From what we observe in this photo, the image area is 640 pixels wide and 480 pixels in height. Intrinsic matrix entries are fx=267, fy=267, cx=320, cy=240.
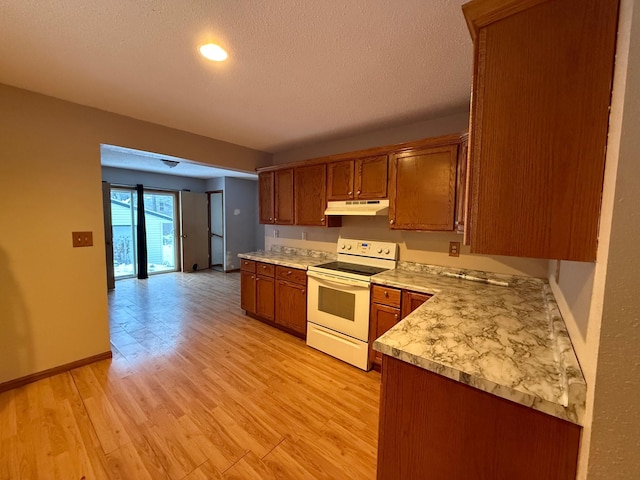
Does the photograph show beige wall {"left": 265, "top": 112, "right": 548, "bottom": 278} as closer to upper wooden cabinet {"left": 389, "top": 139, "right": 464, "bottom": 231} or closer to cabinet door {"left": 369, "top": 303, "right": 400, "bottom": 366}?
upper wooden cabinet {"left": 389, "top": 139, "right": 464, "bottom": 231}

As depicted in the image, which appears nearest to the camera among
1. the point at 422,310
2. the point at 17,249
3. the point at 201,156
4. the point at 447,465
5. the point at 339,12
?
the point at 447,465

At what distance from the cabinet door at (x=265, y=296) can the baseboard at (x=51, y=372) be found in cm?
154

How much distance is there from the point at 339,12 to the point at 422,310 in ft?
5.05

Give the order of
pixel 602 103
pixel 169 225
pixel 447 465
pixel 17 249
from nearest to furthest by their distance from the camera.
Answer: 1. pixel 602 103
2. pixel 447 465
3. pixel 17 249
4. pixel 169 225

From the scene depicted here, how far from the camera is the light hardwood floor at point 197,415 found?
4.87 feet

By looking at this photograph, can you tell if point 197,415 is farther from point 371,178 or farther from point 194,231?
point 194,231

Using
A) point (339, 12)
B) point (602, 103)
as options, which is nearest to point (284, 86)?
point (339, 12)

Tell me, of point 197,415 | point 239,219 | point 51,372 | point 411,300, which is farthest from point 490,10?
point 239,219

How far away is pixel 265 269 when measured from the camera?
10.9 ft

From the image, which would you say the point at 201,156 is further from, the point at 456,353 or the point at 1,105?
the point at 456,353

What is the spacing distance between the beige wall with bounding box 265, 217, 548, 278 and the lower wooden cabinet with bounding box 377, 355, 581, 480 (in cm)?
168

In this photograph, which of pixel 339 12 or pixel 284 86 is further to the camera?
pixel 284 86

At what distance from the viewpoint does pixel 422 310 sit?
1.48m

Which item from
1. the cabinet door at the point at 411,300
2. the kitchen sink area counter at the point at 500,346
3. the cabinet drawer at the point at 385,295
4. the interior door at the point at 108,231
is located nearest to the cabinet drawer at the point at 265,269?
the cabinet drawer at the point at 385,295
